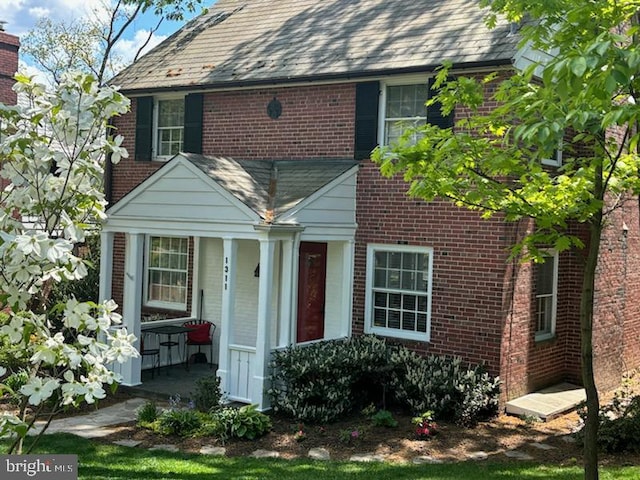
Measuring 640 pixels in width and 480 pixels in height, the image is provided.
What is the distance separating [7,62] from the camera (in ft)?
65.1

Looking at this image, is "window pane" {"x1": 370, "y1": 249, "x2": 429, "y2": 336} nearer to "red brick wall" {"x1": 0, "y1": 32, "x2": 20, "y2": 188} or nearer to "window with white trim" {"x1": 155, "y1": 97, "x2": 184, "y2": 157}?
"window with white trim" {"x1": 155, "y1": 97, "x2": 184, "y2": 157}

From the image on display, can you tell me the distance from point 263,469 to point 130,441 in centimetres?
221

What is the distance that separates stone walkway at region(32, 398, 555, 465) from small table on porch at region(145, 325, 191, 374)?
216 centimetres

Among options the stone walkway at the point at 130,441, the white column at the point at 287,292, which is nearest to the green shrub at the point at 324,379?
the white column at the point at 287,292

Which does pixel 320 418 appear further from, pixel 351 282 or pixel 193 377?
pixel 193 377

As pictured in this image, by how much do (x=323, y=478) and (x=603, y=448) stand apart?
13.1 ft

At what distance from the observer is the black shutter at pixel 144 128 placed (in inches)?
598

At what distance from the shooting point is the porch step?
11188mm

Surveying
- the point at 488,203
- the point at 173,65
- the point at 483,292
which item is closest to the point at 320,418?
the point at 483,292

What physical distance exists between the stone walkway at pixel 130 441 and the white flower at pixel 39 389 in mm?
5439

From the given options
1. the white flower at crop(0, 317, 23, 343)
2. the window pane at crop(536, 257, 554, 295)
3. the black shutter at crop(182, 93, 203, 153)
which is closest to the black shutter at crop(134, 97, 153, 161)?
the black shutter at crop(182, 93, 203, 153)

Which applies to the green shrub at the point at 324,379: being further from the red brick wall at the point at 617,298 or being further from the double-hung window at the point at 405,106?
the red brick wall at the point at 617,298

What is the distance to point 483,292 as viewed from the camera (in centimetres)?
1131

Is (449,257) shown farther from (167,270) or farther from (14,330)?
(14,330)
